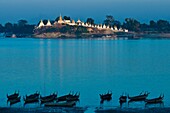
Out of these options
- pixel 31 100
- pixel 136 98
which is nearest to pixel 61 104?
pixel 31 100

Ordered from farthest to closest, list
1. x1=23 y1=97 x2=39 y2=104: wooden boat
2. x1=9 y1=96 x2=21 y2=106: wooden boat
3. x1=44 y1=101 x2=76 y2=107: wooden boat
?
x1=9 y1=96 x2=21 y2=106: wooden boat
x1=23 y1=97 x2=39 y2=104: wooden boat
x1=44 y1=101 x2=76 y2=107: wooden boat

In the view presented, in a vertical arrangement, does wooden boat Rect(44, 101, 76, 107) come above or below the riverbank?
above

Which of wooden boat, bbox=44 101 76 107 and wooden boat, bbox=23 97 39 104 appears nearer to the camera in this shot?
wooden boat, bbox=44 101 76 107

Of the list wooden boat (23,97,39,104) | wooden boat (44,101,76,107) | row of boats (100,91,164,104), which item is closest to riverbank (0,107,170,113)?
wooden boat (44,101,76,107)

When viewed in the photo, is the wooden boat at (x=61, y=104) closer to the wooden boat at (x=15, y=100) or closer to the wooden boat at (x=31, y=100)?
the wooden boat at (x=31, y=100)

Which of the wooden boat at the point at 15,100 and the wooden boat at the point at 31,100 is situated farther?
the wooden boat at the point at 15,100

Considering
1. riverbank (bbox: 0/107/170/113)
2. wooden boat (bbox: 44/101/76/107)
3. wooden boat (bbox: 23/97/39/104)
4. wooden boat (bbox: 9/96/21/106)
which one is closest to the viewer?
riverbank (bbox: 0/107/170/113)

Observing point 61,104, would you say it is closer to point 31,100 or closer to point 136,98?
point 31,100

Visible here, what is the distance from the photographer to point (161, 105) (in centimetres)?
2812

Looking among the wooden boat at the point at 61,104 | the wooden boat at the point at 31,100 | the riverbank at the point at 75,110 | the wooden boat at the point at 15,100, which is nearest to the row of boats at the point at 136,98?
the riverbank at the point at 75,110

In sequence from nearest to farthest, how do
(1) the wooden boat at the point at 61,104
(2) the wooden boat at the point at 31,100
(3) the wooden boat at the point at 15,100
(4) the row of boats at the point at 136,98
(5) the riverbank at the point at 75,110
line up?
(5) the riverbank at the point at 75,110, (1) the wooden boat at the point at 61,104, (4) the row of boats at the point at 136,98, (2) the wooden boat at the point at 31,100, (3) the wooden boat at the point at 15,100

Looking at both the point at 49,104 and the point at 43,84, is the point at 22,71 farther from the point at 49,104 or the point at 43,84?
the point at 49,104

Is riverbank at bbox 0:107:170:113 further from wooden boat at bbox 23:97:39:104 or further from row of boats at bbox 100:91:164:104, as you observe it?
wooden boat at bbox 23:97:39:104

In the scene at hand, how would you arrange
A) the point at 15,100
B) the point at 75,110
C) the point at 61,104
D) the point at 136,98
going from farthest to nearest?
the point at 15,100 → the point at 136,98 → the point at 61,104 → the point at 75,110
